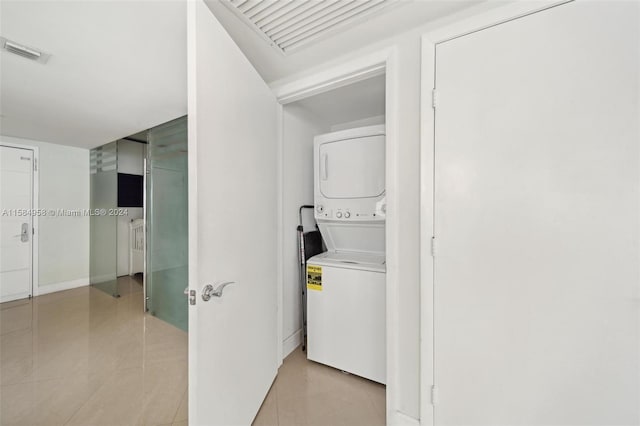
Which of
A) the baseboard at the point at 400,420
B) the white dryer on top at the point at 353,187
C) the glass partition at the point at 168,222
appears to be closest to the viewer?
the baseboard at the point at 400,420

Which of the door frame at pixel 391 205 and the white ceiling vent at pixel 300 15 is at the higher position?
the white ceiling vent at pixel 300 15

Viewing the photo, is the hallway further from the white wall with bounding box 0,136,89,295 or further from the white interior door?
the white interior door

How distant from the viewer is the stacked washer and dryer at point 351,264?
1.74m

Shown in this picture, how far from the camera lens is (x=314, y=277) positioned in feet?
6.46

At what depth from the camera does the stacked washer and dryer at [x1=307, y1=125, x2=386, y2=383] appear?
174cm

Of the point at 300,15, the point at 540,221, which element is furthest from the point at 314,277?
the point at 300,15

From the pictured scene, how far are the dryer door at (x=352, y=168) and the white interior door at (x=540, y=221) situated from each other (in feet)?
2.08

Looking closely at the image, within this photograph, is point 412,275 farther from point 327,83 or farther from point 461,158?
point 327,83

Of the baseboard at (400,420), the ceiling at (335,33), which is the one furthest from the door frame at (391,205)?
the ceiling at (335,33)

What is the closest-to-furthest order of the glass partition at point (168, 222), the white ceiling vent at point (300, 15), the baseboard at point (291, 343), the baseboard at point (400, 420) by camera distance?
1. the white ceiling vent at point (300, 15)
2. the baseboard at point (400, 420)
3. the baseboard at point (291, 343)
4. the glass partition at point (168, 222)

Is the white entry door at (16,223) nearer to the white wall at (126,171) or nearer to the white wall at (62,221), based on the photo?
the white wall at (62,221)

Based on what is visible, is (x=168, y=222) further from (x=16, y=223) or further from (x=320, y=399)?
(x=16, y=223)

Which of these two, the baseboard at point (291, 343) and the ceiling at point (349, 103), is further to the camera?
the baseboard at point (291, 343)

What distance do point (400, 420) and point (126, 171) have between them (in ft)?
15.8
